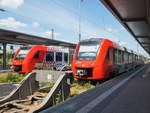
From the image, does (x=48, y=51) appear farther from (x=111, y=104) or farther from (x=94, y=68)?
(x=111, y=104)

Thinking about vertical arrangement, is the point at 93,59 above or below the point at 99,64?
above

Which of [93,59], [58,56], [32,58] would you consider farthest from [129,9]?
[58,56]

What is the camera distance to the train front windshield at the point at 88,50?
491 inches

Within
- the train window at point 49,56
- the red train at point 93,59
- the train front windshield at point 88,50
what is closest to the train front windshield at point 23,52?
the train window at point 49,56

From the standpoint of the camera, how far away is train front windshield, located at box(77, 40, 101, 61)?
12461mm

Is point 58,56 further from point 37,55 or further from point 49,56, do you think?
point 37,55

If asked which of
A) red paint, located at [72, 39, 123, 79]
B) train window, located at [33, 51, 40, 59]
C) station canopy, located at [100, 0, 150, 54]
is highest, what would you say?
station canopy, located at [100, 0, 150, 54]

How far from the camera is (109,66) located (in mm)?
13211

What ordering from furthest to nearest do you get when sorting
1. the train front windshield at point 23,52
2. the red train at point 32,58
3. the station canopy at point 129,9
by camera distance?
the train front windshield at point 23,52
the red train at point 32,58
the station canopy at point 129,9

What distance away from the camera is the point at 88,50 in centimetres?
1281

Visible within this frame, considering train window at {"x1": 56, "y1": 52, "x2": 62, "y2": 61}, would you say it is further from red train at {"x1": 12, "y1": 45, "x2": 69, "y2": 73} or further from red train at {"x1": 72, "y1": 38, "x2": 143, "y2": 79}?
red train at {"x1": 72, "y1": 38, "x2": 143, "y2": 79}

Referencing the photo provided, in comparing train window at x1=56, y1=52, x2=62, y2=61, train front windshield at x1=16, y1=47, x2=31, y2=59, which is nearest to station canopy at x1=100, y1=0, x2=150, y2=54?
train window at x1=56, y1=52, x2=62, y2=61

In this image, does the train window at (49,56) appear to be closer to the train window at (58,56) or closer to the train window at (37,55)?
the train window at (58,56)

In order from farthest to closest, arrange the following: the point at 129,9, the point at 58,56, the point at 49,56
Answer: the point at 58,56
the point at 49,56
the point at 129,9
